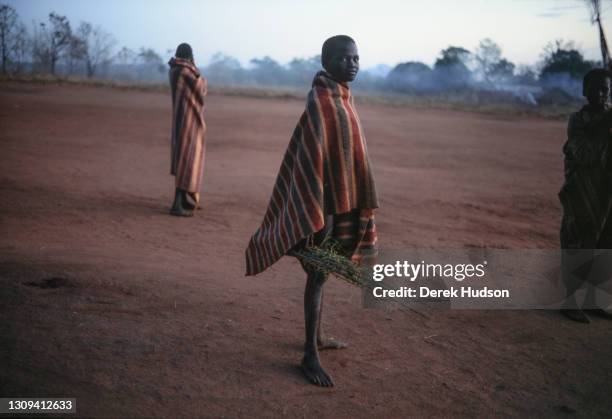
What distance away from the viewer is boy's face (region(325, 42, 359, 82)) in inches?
122

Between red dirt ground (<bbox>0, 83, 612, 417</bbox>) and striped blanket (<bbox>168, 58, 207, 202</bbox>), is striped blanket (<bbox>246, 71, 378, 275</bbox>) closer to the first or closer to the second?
red dirt ground (<bbox>0, 83, 612, 417</bbox>)

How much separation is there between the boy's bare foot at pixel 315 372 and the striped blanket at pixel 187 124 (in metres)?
4.32

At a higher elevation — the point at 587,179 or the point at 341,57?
the point at 341,57

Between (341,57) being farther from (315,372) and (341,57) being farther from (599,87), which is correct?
(599,87)

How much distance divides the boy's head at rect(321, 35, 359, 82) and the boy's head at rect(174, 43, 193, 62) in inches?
171

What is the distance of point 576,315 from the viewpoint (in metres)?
4.52

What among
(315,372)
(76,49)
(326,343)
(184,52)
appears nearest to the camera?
(315,372)

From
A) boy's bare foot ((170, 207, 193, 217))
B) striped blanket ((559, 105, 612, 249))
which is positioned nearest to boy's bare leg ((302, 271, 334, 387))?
striped blanket ((559, 105, 612, 249))

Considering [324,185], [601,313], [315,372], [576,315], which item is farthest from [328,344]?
[601,313]

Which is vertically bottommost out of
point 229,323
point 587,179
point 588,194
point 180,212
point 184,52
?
point 229,323

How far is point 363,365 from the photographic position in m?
3.48

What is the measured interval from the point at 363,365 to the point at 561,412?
1146mm

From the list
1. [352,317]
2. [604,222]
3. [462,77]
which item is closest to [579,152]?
[604,222]

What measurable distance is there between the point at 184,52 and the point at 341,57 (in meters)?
4.46
